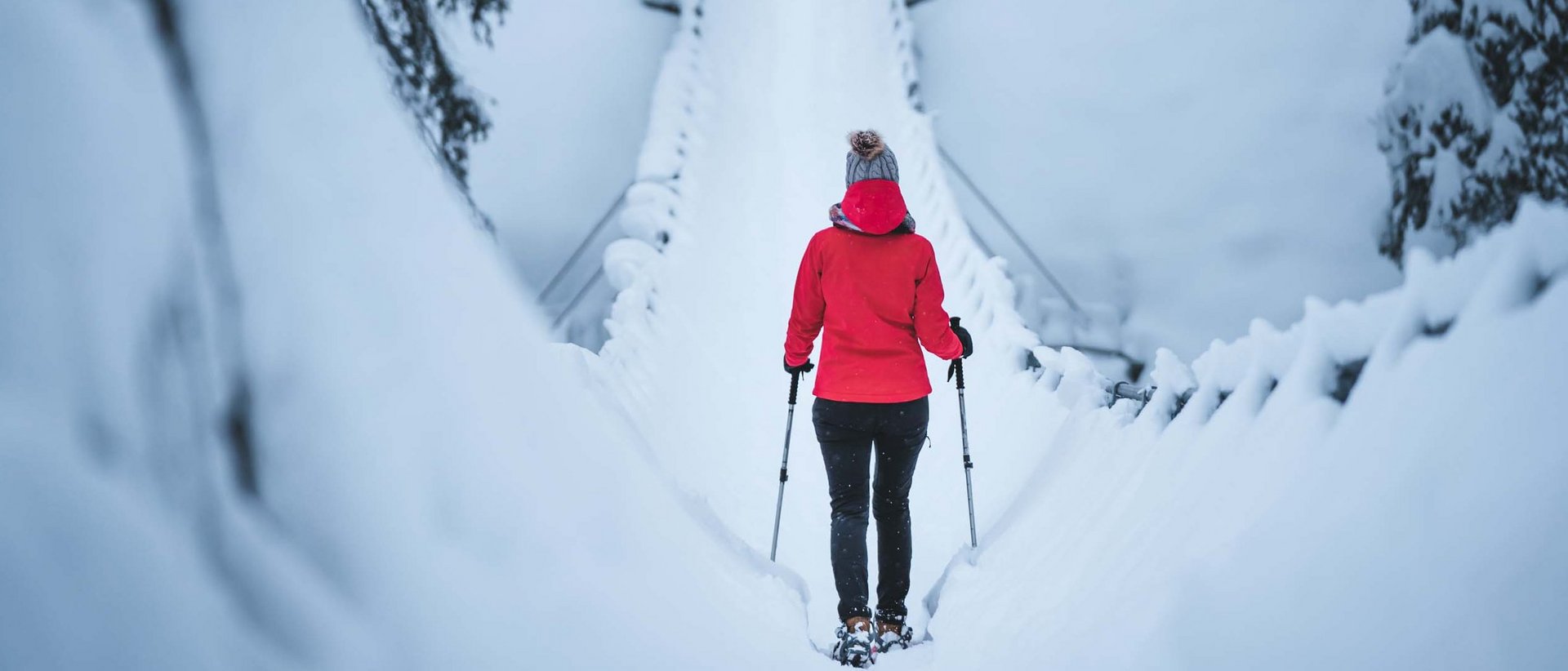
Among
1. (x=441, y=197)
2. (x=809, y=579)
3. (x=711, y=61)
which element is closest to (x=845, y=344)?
(x=809, y=579)

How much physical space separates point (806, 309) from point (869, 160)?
35cm

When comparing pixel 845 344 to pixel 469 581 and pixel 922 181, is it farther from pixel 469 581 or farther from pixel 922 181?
pixel 922 181

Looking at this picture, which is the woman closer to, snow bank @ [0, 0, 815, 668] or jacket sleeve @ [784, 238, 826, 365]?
jacket sleeve @ [784, 238, 826, 365]

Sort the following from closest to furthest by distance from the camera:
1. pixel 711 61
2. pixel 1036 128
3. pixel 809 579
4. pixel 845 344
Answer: pixel 845 344, pixel 809 579, pixel 711 61, pixel 1036 128

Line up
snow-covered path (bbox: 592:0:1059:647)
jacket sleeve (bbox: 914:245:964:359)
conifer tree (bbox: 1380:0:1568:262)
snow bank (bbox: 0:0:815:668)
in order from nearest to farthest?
snow bank (bbox: 0:0:815:668)
jacket sleeve (bbox: 914:245:964:359)
snow-covered path (bbox: 592:0:1059:647)
conifer tree (bbox: 1380:0:1568:262)

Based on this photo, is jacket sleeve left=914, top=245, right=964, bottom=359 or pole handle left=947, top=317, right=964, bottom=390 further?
pole handle left=947, top=317, right=964, bottom=390

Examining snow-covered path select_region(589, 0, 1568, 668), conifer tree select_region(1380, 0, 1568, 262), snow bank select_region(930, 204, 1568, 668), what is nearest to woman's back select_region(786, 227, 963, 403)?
snow-covered path select_region(589, 0, 1568, 668)

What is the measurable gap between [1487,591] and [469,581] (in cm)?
80

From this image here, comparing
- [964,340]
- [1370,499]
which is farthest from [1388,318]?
[964,340]

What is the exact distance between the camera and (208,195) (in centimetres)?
58

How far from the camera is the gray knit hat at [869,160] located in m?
1.67

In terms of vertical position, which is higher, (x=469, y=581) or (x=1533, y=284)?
(x=1533, y=284)

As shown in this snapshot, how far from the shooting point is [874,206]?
1.67 m

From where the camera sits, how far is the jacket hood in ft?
5.47
